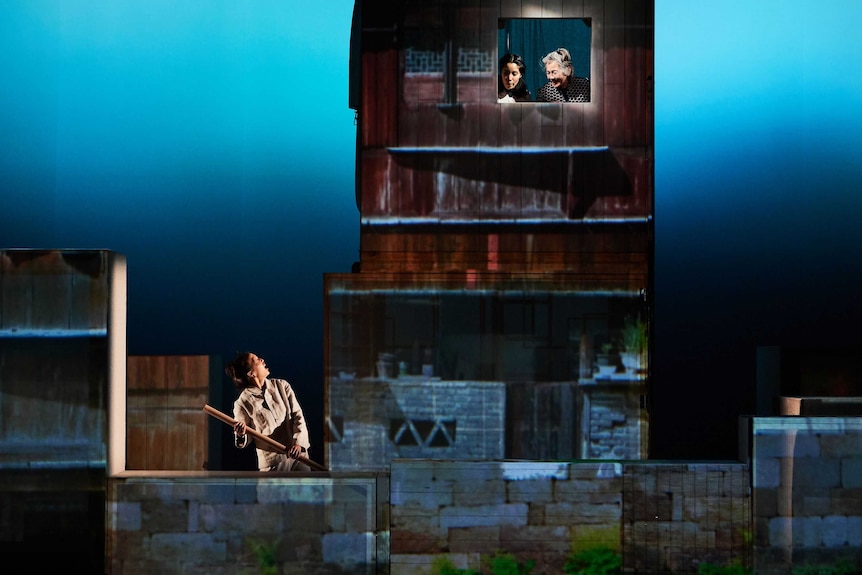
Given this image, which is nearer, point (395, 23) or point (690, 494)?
point (690, 494)

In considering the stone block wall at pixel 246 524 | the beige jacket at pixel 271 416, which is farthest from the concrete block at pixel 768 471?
the beige jacket at pixel 271 416

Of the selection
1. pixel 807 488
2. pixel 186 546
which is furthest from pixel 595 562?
pixel 186 546

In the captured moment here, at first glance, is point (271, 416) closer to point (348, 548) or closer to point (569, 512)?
point (348, 548)

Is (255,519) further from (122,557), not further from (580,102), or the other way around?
(580,102)

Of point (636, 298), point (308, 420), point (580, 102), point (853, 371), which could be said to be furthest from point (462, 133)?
point (308, 420)

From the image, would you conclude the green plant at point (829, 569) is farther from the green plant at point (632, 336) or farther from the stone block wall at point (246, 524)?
the stone block wall at point (246, 524)

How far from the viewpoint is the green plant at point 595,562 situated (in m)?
7.91

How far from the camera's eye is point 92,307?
25.6 ft

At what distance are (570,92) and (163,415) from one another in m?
4.97

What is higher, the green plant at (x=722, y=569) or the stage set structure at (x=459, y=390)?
the stage set structure at (x=459, y=390)

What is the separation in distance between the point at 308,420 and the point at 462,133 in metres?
5.37

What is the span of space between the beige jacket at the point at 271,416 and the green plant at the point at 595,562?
2.60 metres

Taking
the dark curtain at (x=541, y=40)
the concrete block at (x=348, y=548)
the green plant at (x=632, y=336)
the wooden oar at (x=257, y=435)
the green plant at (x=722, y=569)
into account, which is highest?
the dark curtain at (x=541, y=40)

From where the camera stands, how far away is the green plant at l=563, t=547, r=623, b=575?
7.91 m
